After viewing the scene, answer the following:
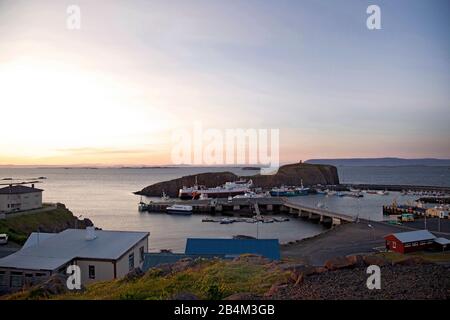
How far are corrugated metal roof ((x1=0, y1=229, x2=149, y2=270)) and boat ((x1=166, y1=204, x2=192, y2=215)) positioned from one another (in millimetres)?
23518

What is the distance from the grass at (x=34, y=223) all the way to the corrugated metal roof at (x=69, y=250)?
6745 millimetres

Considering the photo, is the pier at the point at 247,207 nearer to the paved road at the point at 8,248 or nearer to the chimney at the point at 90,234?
the paved road at the point at 8,248

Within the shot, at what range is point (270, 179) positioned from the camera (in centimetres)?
5916

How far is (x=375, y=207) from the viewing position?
1443 inches

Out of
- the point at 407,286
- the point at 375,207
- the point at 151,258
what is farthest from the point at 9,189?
the point at 375,207

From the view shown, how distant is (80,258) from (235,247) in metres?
3.69

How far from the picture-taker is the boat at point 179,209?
1307 inches

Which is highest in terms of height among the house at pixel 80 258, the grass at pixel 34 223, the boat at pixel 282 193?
the house at pixel 80 258

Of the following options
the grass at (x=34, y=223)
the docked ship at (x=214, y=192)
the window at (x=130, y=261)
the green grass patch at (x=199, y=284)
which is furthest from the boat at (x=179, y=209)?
the green grass patch at (x=199, y=284)

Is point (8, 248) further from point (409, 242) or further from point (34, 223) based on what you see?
point (409, 242)

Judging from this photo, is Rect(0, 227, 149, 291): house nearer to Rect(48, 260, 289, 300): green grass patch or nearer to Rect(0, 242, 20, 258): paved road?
Rect(48, 260, 289, 300): green grass patch

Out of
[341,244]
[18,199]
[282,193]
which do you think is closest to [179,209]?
[18,199]

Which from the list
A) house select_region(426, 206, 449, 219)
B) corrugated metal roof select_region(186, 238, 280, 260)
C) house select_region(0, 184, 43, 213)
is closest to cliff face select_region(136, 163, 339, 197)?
house select_region(426, 206, 449, 219)
